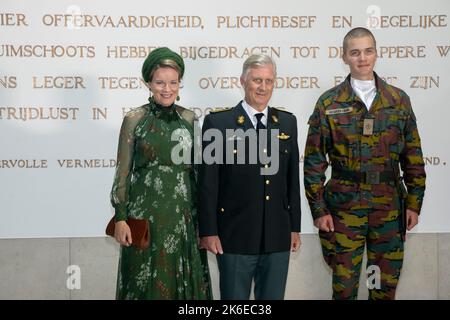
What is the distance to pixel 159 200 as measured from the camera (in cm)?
352

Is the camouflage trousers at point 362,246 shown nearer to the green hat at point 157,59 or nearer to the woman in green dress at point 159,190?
the woman in green dress at point 159,190

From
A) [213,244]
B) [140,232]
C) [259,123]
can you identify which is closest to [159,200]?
[140,232]

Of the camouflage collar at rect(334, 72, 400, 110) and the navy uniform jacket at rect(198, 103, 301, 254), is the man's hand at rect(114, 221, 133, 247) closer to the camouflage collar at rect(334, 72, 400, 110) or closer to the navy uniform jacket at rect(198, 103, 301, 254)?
the navy uniform jacket at rect(198, 103, 301, 254)

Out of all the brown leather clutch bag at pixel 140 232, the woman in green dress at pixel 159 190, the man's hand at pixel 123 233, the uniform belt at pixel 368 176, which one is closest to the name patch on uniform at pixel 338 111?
the uniform belt at pixel 368 176

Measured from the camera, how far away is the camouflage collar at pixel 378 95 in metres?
3.76

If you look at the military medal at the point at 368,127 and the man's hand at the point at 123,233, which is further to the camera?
the military medal at the point at 368,127

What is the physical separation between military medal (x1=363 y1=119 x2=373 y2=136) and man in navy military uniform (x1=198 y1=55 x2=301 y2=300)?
1.72ft

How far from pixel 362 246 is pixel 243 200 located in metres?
0.86

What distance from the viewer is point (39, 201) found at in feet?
15.5

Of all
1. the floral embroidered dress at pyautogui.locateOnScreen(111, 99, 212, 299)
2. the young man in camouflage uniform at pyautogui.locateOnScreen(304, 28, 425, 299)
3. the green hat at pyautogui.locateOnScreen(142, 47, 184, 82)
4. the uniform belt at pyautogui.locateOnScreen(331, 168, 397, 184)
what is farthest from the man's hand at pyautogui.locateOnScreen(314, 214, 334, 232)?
the green hat at pyautogui.locateOnScreen(142, 47, 184, 82)

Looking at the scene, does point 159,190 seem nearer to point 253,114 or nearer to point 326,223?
point 253,114

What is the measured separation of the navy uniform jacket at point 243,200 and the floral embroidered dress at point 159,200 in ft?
0.43

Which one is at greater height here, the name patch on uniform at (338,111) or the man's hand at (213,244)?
the name patch on uniform at (338,111)

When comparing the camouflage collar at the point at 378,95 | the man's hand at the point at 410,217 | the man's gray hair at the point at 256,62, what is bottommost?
the man's hand at the point at 410,217
